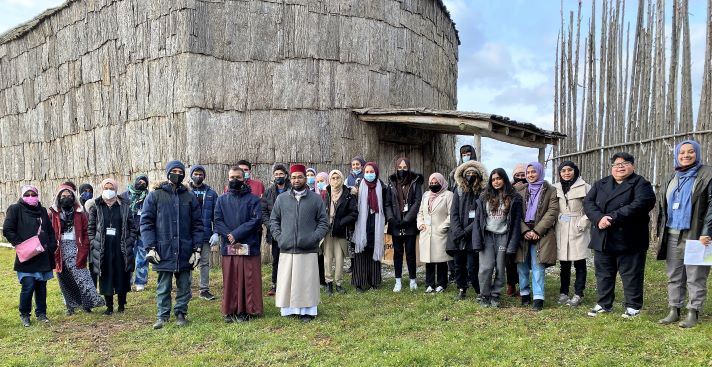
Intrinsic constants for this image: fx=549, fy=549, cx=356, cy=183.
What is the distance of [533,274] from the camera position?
6.46 m

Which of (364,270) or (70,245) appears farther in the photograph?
(364,270)

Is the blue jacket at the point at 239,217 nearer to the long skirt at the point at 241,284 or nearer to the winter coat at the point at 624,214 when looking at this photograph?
the long skirt at the point at 241,284

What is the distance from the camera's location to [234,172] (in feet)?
21.0

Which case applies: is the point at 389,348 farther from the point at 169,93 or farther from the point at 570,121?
the point at 570,121

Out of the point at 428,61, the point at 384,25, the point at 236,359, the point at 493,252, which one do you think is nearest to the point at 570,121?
the point at 428,61

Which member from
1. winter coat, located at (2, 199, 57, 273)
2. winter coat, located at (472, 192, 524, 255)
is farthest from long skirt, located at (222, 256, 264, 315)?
winter coat, located at (472, 192, 524, 255)

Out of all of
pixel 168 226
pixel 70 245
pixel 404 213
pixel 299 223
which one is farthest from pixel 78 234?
pixel 404 213

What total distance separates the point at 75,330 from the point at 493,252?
4.97 m

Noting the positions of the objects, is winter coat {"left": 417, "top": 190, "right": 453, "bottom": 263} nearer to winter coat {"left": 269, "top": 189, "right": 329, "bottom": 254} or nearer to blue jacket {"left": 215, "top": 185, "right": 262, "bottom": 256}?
winter coat {"left": 269, "top": 189, "right": 329, "bottom": 254}

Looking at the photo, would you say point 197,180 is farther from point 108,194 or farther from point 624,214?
point 624,214

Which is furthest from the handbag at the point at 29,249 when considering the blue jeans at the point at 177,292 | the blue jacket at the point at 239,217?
the blue jacket at the point at 239,217

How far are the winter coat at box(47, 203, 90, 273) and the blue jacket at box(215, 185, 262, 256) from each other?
1.93m

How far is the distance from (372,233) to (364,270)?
0.56 m

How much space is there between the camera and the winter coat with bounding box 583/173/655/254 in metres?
5.63
